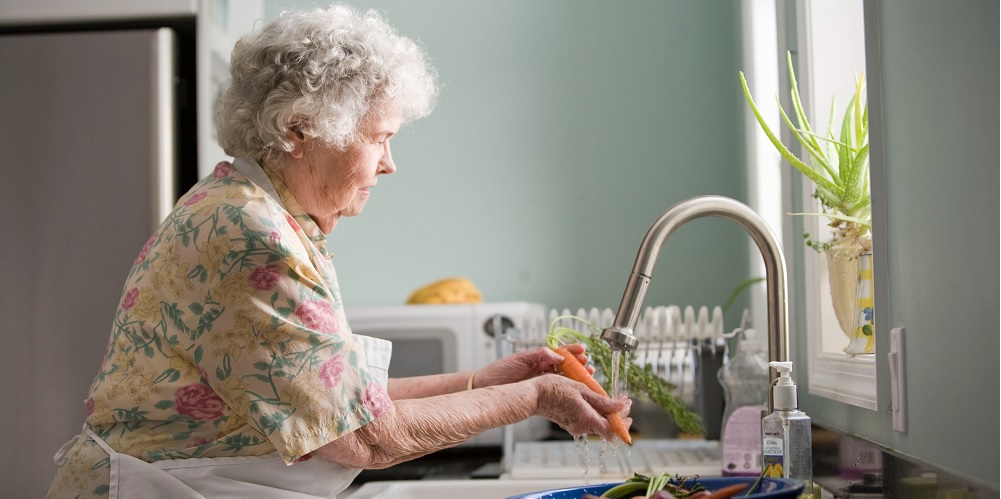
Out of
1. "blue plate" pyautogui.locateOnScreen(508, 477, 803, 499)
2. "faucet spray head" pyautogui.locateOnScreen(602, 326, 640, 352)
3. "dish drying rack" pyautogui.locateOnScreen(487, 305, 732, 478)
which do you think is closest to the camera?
"blue plate" pyautogui.locateOnScreen(508, 477, 803, 499)

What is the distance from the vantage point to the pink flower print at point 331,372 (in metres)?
1.04

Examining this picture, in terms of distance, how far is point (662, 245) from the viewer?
40.4 inches

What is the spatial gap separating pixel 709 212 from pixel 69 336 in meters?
1.50

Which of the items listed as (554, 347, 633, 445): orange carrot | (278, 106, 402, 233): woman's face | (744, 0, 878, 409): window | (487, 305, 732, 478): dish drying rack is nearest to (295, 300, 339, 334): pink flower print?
(278, 106, 402, 233): woman's face

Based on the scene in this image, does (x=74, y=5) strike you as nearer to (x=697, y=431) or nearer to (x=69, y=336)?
(x=69, y=336)

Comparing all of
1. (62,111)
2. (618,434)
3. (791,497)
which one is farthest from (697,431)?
(62,111)

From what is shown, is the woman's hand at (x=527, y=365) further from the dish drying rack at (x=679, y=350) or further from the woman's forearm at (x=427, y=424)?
the dish drying rack at (x=679, y=350)

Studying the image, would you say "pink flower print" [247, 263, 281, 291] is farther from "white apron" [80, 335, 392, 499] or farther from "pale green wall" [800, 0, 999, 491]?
"pale green wall" [800, 0, 999, 491]

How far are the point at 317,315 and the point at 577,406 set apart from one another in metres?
0.32

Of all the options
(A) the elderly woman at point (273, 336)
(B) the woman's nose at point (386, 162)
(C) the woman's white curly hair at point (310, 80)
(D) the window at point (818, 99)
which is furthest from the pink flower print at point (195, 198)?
(D) the window at point (818, 99)

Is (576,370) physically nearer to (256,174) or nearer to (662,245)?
(662,245)

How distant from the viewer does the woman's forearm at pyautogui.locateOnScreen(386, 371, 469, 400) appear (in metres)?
1.47

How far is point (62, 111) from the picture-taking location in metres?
2.07

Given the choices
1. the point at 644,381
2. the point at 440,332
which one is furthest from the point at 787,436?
the point at 440,332
